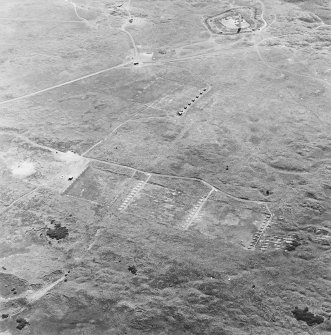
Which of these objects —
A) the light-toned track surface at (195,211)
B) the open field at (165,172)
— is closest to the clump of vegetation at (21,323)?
the open field at (165,172)

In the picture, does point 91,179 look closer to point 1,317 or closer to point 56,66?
point 1,317

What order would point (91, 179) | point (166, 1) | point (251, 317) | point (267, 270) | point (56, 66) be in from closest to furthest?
point (251, 317) < point (267, 270) < point (91, 179) < point (56, 66) < point (166, 1)

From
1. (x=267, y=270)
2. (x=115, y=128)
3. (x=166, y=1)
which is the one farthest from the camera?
(x=166, y=1)

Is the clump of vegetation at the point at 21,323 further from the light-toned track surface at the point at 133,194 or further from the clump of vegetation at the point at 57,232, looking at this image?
the light-toned track surface at the point at 133,194

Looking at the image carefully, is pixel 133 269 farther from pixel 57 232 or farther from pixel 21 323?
pixel 21 323

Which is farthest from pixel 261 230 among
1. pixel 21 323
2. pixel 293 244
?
pixel 21 323

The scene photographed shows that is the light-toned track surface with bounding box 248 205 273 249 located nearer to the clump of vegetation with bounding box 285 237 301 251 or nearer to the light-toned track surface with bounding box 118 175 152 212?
the clump of vegetation with bounding box 285 237 301 251

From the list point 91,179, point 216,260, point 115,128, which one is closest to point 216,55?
point 115,128
